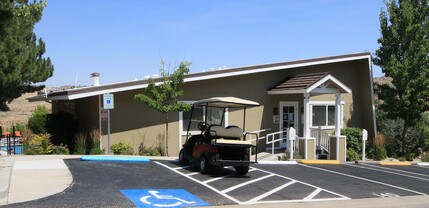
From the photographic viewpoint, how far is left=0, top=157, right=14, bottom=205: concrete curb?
8.18 m

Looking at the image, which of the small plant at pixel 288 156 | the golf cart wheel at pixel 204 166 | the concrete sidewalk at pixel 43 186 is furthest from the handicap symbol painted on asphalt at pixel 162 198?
the small plant at pixel 288 156

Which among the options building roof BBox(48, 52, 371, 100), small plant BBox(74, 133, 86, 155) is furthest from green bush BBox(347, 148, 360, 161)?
small plant BBox(74, 133, 86, 155)

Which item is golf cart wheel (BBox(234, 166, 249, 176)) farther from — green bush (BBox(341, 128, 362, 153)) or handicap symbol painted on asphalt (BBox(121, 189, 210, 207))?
green bush (BBox(341, 128, 362, 153))

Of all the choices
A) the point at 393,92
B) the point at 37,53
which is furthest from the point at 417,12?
the point at 37,53

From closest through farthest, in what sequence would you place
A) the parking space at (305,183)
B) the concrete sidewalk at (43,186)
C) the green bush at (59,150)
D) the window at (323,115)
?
the concrete sidewalk at (43,186) < the parking space at (305,183) < the green bush at (59,150) < the window at (323,115)

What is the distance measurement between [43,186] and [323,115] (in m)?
14.6

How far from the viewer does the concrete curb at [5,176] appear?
26.8ft

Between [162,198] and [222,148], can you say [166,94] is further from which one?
[162,198]

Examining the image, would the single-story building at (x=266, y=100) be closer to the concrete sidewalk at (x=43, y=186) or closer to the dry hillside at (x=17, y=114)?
the concrete sidewalk at (x=43, y=186)

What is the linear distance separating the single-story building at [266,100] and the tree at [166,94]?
20.3 inches

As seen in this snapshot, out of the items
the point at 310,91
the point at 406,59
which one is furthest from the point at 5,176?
the point at 406,59

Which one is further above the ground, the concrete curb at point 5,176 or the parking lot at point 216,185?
the concrete curb at point 5,176

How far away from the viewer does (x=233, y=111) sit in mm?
18500

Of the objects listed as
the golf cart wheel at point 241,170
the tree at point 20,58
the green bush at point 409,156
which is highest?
the tree at point 20,58
